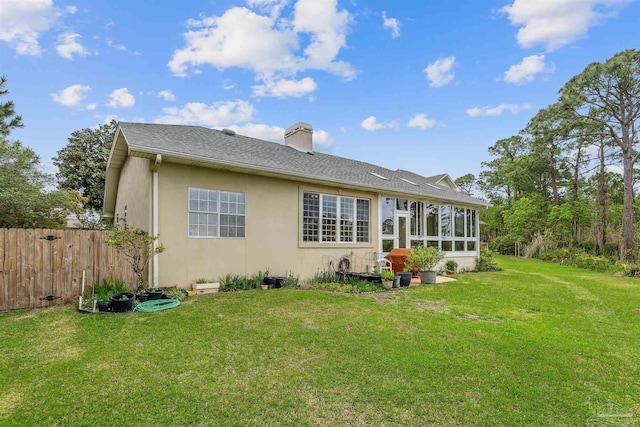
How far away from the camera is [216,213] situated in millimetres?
8023

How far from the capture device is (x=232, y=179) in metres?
8.31

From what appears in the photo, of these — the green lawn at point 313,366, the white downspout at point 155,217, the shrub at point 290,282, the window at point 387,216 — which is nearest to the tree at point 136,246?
the white downspout at point 155,217

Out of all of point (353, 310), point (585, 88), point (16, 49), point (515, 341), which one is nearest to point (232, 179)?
point (353, 310)

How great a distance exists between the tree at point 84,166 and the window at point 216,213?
16493 mm

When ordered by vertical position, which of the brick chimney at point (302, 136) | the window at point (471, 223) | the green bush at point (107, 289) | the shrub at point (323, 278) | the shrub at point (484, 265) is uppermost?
the brick chimney at point (302, 136)

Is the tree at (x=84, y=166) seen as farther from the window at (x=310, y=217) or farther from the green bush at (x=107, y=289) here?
the window at (x=310, y=217)

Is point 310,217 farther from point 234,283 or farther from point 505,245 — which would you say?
point 505,245

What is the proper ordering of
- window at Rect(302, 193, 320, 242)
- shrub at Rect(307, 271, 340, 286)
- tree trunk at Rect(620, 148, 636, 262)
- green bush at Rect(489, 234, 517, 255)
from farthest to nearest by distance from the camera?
1. green bush at Rect(489, 234, 517, 255)
2. tree trunk at Rect(620, 148, 636, 262)
3. window at Rect(302, 193, 320, 242)
4. shrub at Rect(307, 271, 340, 286)

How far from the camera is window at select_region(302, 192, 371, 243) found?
9781mm

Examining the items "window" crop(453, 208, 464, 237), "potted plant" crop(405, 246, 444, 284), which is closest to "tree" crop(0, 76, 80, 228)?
"potted plant" crop(405, 246, 444, 284)

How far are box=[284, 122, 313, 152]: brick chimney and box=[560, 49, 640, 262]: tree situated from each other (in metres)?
16.1

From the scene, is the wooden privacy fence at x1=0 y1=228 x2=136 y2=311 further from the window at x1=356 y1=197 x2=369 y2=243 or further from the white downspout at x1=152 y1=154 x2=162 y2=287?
the window at x1=356 y1=197 x2=369 y2=243

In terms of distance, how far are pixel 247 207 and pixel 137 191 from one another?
3442 mm

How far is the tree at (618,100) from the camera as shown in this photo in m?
16.8
